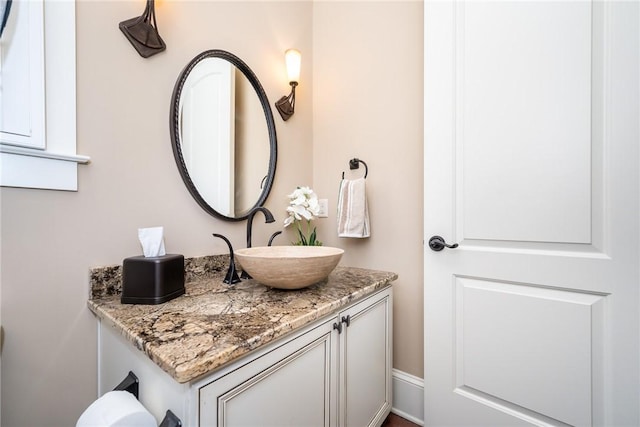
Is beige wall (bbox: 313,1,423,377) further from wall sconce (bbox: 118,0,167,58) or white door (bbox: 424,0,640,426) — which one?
wall sconce (bbox: 118,0,167,58)

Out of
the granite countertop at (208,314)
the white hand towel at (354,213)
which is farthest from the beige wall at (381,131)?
the granite countertop at (208,314)

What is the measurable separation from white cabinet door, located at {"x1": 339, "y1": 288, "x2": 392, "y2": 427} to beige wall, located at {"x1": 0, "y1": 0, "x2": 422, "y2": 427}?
210 millimetres

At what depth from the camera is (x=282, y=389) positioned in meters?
0.71

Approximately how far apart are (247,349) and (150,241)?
0.52m

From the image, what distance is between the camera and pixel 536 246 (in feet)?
3.25

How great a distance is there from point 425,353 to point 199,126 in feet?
4.57

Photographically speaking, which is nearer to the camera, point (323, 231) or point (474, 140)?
point (474, 140)

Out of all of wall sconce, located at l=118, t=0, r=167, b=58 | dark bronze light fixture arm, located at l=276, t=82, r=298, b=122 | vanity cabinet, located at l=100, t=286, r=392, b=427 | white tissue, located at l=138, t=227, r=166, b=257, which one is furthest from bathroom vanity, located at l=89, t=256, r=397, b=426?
dark bronze light fixture arm, located at l=276, t=82, r=298, b=122

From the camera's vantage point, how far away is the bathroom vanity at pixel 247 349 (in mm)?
543

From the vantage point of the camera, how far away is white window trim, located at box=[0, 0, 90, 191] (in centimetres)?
74

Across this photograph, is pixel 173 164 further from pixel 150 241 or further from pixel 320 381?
pixel 320 381

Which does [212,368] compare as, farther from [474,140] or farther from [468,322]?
[474,140]

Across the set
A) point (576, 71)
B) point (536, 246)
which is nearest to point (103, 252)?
point (536, 246)

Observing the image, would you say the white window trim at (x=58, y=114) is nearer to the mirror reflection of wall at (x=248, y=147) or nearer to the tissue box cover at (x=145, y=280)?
the tissue box cover at (x=145, y=280)
